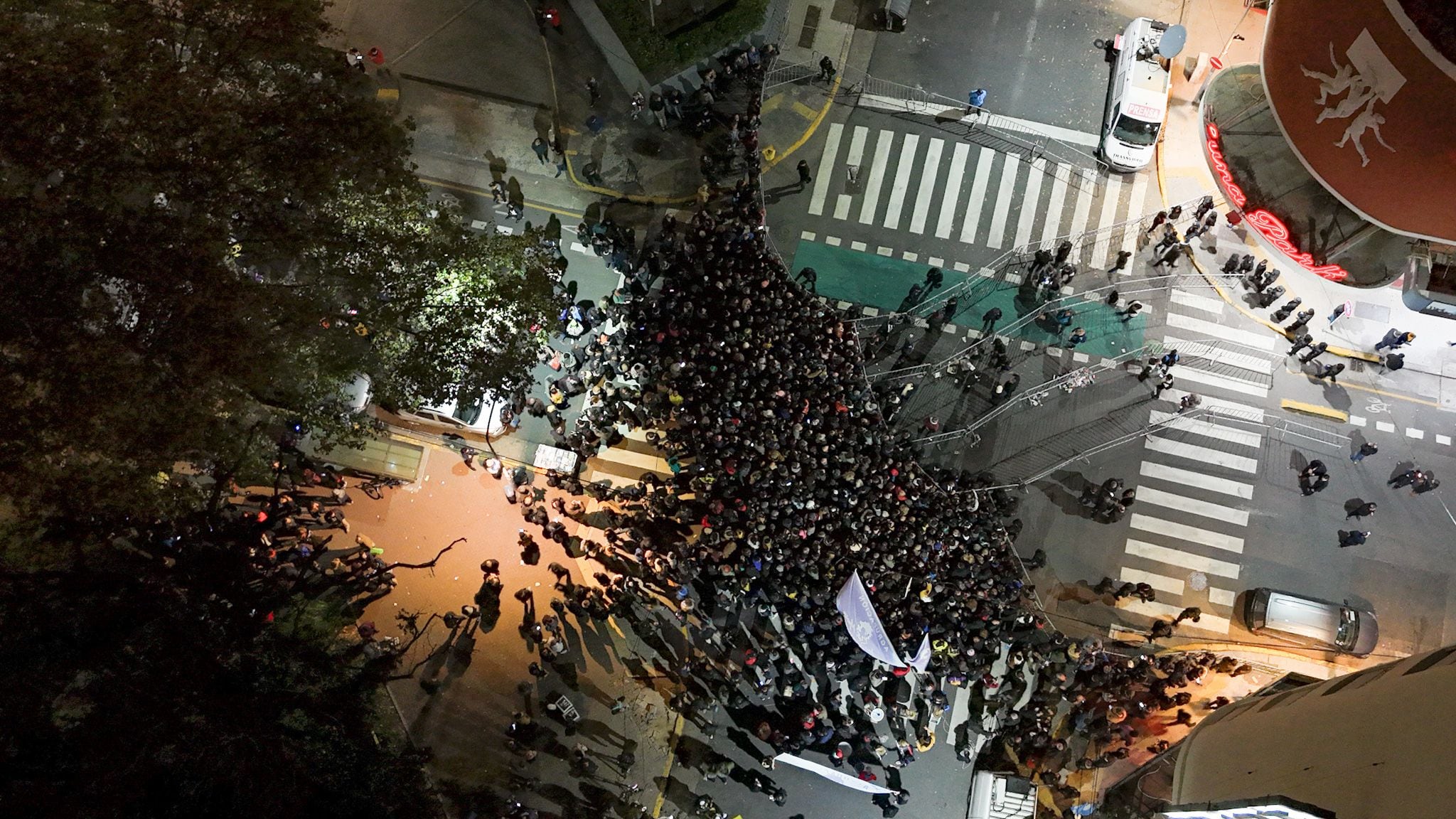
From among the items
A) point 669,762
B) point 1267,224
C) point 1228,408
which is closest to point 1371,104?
point 1267,224

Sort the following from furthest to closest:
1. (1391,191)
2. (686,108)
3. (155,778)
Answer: (686,108) → (1391,191) → (155,778)

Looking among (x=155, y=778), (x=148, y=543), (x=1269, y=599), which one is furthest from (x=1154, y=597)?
(x=148, y=543)

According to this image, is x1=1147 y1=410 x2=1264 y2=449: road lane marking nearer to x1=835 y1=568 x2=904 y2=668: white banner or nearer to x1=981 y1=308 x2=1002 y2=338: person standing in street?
x1=981 y1=308 x2=1002 y2=338: person standing in street

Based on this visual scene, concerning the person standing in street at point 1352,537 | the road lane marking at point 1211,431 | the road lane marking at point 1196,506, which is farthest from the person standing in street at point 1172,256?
the person standing in street at point 1352,537

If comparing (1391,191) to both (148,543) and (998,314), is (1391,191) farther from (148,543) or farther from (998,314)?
(148,543)

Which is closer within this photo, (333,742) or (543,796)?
(333,742)

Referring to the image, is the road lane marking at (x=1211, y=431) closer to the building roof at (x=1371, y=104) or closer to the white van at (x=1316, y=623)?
the white van at (x=1316, y=623)

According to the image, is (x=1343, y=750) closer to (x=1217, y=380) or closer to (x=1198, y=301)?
(x=1217, y=380)
